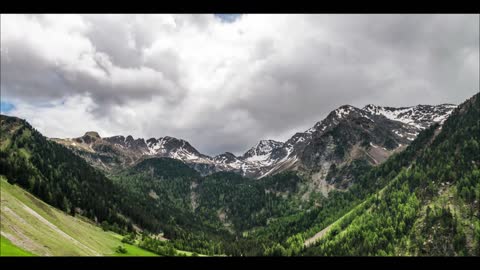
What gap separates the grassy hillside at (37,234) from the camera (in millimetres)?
96125

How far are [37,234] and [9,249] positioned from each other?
876 inches

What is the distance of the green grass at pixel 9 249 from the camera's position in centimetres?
8260

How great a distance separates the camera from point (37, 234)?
107438mm

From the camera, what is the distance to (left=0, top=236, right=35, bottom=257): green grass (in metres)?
82.6

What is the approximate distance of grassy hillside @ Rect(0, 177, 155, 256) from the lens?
96.1m

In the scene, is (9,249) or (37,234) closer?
(9,249)

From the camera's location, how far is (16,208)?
11950cm

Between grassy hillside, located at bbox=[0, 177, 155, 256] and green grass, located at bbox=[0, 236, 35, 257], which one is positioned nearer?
green grass, located at bbox=[0, 236, 35, 257]

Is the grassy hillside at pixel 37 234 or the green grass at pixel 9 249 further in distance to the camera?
the grassy hillside at pixel 37 234
